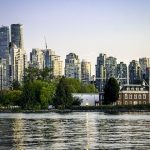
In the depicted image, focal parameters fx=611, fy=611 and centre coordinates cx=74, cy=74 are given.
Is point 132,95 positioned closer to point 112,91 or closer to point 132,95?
point 132,95

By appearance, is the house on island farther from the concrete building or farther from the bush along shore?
the bush along shore

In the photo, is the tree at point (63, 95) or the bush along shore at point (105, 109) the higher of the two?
the tree at point (63, 95)

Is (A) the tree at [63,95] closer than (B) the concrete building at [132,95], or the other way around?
(A) the tree at [63,95]

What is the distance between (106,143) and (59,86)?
436 feet

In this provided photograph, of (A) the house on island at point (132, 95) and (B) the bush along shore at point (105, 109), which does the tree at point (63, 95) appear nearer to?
(B) the bush along shore at point (105, 109)

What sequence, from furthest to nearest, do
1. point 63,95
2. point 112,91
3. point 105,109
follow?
1. point 112,91
2. point 105,109
3. point 63,95

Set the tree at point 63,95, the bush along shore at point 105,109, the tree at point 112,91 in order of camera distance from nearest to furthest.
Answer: the bush along shore at point 105,109 → the tree at point 63,95 → the tree at point 112,91

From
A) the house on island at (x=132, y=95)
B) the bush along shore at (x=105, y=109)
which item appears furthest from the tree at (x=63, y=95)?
the house on island at (x=132, y=95)

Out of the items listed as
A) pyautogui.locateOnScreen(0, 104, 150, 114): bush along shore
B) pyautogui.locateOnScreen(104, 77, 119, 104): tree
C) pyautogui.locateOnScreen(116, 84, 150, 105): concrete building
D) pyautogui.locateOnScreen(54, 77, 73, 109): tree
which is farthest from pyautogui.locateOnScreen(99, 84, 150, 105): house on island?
pyautogui.locateOnScreen(54, 77, 73, 109): tree

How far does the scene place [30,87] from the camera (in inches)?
7106

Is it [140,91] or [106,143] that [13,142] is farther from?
[140,91]

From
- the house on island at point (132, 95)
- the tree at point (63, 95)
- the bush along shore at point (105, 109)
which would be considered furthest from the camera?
the house on island at point (132, 95)

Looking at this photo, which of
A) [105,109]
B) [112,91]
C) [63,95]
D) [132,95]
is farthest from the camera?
[132,95]

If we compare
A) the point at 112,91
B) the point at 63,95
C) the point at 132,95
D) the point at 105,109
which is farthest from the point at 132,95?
the point at 63,95
